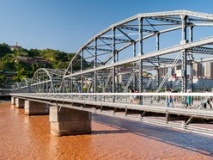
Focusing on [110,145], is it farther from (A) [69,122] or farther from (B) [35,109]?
(B) [35,109]

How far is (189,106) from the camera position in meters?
15.2

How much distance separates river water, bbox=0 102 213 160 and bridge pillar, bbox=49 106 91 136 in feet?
3.47

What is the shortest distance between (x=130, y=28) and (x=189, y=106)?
59.6ft

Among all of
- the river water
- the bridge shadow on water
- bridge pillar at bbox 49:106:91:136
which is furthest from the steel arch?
the river water

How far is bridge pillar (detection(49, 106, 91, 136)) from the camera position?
37031 millimetres

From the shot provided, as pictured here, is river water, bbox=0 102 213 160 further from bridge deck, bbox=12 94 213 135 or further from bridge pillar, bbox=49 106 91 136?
bridge deck, bbox=12 94 213 135

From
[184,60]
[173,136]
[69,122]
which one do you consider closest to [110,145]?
[69,122]

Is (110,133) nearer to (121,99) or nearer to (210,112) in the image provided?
(121,99)

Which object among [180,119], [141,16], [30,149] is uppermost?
[141,16]

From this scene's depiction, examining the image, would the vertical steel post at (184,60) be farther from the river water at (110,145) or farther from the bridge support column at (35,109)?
the bridge support column at (35,109)

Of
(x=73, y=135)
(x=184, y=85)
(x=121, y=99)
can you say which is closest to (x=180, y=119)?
(x=184, y=85)

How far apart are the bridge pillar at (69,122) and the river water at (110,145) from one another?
3.47 ft

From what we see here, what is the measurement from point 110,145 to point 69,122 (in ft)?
25.9

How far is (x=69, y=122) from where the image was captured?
123ft
